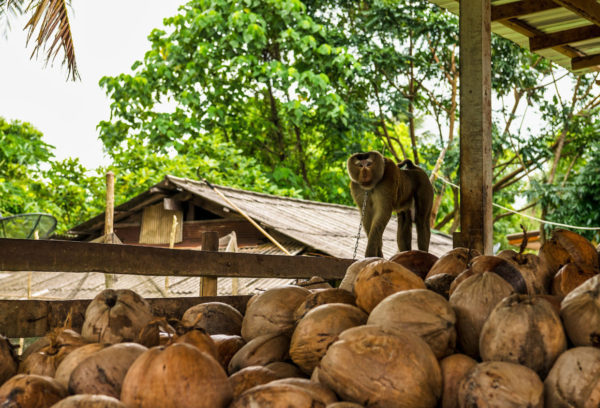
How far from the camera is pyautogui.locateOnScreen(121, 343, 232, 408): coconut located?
1254mm

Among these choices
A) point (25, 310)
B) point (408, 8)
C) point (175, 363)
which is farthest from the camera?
point (408, 8)

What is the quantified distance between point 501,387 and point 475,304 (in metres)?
0.34

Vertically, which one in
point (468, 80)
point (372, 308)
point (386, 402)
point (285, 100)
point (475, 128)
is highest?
point (285, 100)

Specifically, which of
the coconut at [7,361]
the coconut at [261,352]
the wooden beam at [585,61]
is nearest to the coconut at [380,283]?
the coconut at [261,352]

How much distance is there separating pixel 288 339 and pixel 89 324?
0.53 metres

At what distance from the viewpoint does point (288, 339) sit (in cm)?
172

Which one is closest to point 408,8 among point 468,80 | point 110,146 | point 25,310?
point 110,146

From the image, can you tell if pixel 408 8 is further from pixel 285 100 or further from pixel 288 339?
pixel 288 339

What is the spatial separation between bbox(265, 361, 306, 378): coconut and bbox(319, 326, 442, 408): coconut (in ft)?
0.57

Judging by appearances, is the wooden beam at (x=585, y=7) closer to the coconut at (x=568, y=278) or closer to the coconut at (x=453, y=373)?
the coconut at (x=568, y=278)

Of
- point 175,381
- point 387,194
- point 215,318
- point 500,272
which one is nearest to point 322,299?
point 215,318

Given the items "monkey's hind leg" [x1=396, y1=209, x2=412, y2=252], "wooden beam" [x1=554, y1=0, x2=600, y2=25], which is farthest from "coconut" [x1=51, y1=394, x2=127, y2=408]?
"wooden beam" [x1=554, y1=0, x2=600, y2=25]

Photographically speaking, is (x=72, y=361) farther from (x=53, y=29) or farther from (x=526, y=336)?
(x=53, y=29)

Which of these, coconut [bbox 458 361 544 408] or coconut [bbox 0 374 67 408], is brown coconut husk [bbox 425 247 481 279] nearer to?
coconut [bbox 458 361 544 408]
